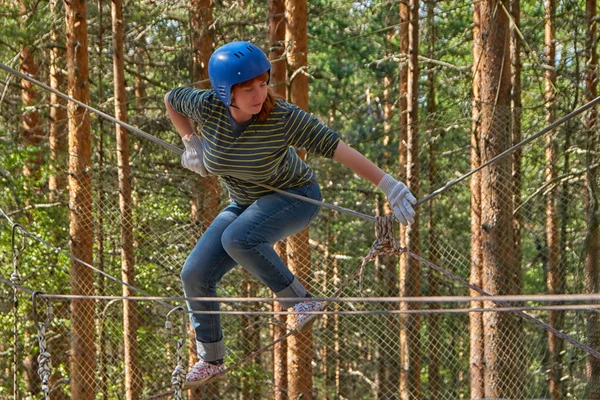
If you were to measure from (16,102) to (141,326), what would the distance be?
3.62 m

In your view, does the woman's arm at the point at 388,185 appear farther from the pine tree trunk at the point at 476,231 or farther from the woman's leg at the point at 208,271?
the pine tree trunk at the point at 476,231

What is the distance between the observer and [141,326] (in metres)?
11.3

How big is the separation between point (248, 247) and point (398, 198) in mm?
585

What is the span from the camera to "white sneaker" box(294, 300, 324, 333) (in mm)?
3646

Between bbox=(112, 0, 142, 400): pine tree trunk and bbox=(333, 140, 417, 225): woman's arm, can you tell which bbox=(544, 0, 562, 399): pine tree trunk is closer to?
bbox=(112, 0, 142, 400): pine tree trunk

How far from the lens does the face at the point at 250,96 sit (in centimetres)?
312

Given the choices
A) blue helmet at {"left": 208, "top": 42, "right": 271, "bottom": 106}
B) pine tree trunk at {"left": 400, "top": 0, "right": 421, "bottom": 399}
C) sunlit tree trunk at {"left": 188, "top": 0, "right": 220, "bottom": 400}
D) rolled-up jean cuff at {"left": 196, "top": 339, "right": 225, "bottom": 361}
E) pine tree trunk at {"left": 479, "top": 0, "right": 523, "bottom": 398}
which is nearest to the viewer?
blue helmet at {"left": 208, "top": 42, "right": 271, "bottom": 106}

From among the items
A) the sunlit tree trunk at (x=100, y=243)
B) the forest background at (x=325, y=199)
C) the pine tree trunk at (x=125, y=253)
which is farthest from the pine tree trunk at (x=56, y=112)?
the pine tree trunk at (x=125, y=253)

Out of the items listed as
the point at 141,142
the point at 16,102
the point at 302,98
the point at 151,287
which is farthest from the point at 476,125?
the point at 16,102

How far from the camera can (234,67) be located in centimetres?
312

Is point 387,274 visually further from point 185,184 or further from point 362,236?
point 185,184

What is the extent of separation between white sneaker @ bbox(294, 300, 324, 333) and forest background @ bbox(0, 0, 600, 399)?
291cm

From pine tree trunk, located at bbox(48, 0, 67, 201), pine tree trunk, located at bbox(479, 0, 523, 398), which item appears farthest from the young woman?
pine tree trunk, located at bbox(48, 0, 67, 201)

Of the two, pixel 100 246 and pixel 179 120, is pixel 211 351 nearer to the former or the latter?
pixel 179 120
